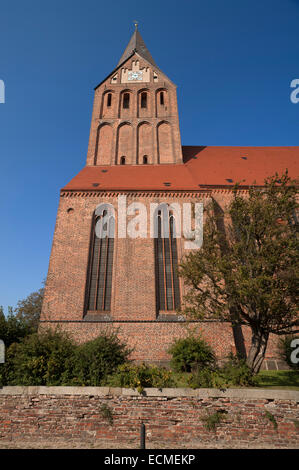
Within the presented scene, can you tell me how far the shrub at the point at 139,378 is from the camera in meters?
6.58

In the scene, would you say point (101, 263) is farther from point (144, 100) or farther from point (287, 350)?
point (144, 100)

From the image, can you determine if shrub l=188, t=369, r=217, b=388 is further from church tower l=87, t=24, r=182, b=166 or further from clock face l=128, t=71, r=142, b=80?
clock face l=128, t=71, r=142, b=80

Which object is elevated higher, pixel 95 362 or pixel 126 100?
pixel 126 100

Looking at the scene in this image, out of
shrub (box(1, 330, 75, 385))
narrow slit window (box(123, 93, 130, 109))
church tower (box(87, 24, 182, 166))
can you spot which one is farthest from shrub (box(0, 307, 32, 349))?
narrow slit window (box(123, 93, 130, 109))

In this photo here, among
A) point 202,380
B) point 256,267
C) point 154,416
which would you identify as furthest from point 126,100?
point 154,416

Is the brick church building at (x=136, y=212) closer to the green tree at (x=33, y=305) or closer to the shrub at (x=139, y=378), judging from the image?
the shrub at (x=139, y=378)

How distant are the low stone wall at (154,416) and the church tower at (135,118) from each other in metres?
16.0

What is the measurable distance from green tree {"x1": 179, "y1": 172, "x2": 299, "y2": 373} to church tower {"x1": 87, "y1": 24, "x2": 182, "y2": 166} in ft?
36.7

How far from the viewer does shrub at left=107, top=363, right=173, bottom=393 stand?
6.58m

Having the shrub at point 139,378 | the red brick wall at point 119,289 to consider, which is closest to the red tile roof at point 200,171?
the red brick wall at point 119,289

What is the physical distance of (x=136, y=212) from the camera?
15.4 metres

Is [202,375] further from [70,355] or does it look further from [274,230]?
[274,230]

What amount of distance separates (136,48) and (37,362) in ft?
98.2
